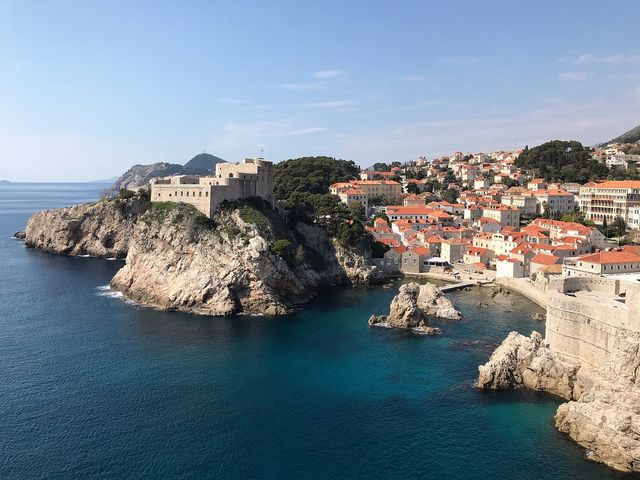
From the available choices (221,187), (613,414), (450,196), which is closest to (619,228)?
(450,196)

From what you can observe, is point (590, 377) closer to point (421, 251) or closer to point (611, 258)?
point (611, 258)

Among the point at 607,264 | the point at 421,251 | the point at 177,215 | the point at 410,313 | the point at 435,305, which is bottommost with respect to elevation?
the point at 435,305

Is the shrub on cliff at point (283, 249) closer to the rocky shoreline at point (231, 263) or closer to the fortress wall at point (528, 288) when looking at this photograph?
the rocky shoreline at point (231, 263)

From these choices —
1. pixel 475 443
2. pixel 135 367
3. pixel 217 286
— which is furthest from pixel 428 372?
pixel 217 286

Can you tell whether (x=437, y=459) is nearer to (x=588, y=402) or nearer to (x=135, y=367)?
(x=588, y=402)

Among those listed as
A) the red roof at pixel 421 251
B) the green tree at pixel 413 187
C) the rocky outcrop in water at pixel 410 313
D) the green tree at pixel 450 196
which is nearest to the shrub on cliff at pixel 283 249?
the rocky outcrop in water at pixel 410 313

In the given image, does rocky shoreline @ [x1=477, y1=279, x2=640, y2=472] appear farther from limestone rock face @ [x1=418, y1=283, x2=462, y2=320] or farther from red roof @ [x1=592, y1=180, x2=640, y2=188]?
red roof @ [x1=592, y1=180, x2=640, y2=188]
